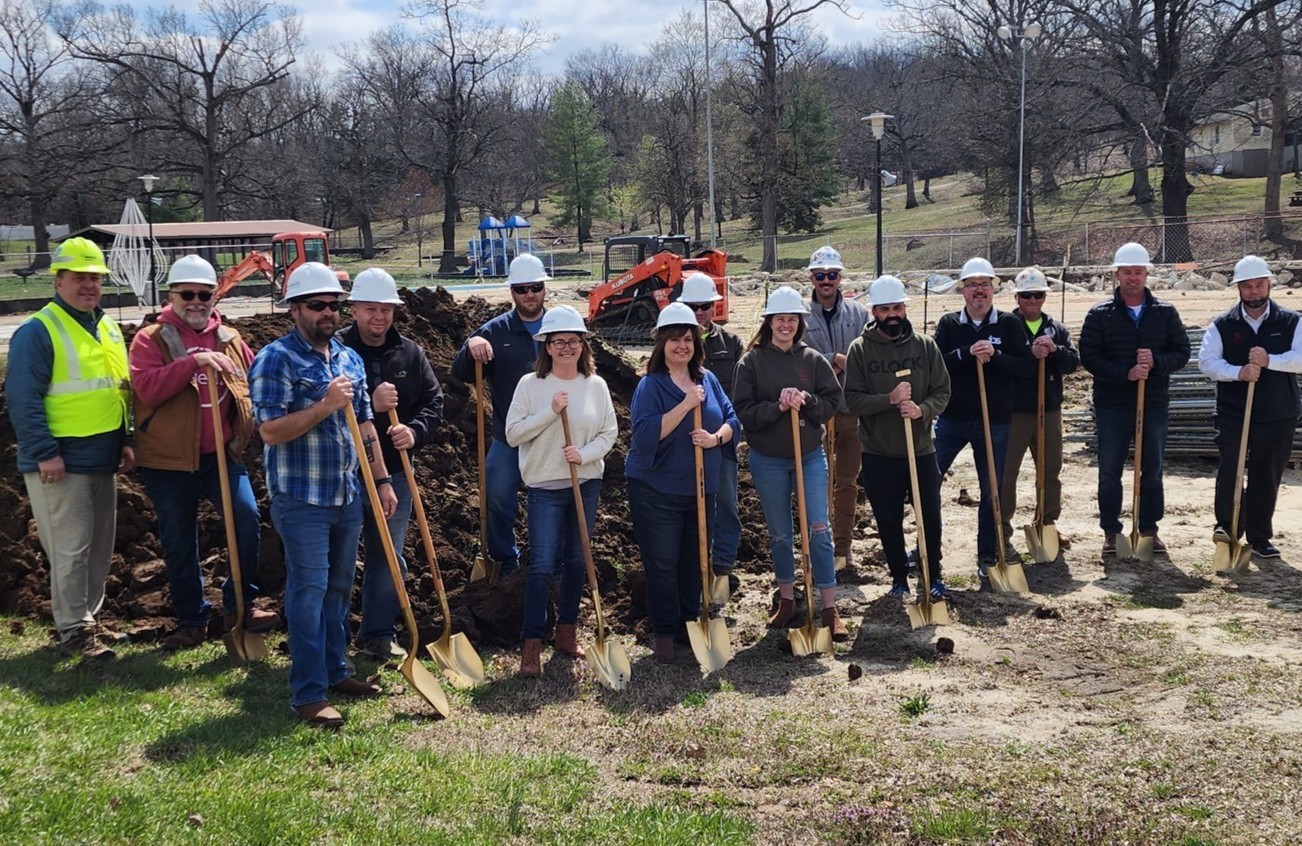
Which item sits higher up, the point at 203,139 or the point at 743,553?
the point at 203,139

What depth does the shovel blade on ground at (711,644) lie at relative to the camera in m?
6.41

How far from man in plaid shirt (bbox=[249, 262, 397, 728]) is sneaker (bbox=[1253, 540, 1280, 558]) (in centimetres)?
638

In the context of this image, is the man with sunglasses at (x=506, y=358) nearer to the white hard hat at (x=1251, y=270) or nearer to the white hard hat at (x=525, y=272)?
the white hard hat at (x=525, y=272)

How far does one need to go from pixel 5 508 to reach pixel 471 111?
5126 cm

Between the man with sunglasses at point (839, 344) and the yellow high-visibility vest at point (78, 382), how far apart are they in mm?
4332

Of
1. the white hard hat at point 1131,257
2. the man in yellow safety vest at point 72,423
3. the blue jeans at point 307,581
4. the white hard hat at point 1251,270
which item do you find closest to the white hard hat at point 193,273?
the man in yellow safety vest at point 72,423

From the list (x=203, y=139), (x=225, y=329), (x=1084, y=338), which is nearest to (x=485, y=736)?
(x=225, y=329)

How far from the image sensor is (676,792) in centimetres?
487

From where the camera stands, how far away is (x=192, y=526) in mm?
6465

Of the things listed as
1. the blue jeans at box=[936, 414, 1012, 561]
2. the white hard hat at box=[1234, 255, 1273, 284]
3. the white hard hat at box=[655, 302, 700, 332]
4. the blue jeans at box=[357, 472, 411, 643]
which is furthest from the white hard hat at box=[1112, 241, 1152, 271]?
the blue jeans at box=[357, 472, 411, 643]

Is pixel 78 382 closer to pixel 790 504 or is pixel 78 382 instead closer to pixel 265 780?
Answer: pixel 265 780

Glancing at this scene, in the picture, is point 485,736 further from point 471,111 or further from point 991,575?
point 471,111

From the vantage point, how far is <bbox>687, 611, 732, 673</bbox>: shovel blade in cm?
641

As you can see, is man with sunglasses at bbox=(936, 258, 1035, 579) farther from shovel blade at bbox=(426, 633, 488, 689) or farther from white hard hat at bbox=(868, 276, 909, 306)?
shovel blade at bbox=(426, 633, 488, 689)
